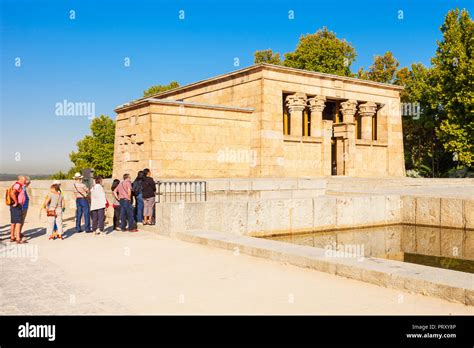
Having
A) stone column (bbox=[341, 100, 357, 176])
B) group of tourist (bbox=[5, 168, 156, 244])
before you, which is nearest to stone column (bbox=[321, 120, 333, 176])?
stone column (bbox=[341, 100, 357, 176])

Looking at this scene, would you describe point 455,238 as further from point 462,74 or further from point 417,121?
point 417,121

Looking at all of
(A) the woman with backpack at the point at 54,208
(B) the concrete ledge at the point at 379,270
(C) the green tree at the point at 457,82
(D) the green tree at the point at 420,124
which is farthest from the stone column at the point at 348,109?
(B) the concrete ledge at the point at 379,270

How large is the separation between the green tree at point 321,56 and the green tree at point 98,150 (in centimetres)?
2962

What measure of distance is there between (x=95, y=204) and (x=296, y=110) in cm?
Answer: 2029

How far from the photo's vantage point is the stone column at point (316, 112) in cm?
3228

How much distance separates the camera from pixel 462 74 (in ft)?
128

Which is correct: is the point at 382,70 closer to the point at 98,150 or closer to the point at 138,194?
the point at 98,150

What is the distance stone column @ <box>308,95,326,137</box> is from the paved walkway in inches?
930

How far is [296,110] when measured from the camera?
31.2m

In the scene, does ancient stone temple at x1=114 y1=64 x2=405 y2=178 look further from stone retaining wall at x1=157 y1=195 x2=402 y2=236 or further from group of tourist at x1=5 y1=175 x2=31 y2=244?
group of tourist at x1=5 y1=175 x2=31 y2=244

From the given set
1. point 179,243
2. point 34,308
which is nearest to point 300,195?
point 179,243

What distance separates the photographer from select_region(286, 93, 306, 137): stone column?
3098 centimetres

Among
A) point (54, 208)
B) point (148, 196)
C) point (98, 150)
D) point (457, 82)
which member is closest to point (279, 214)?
point (148, 196)
